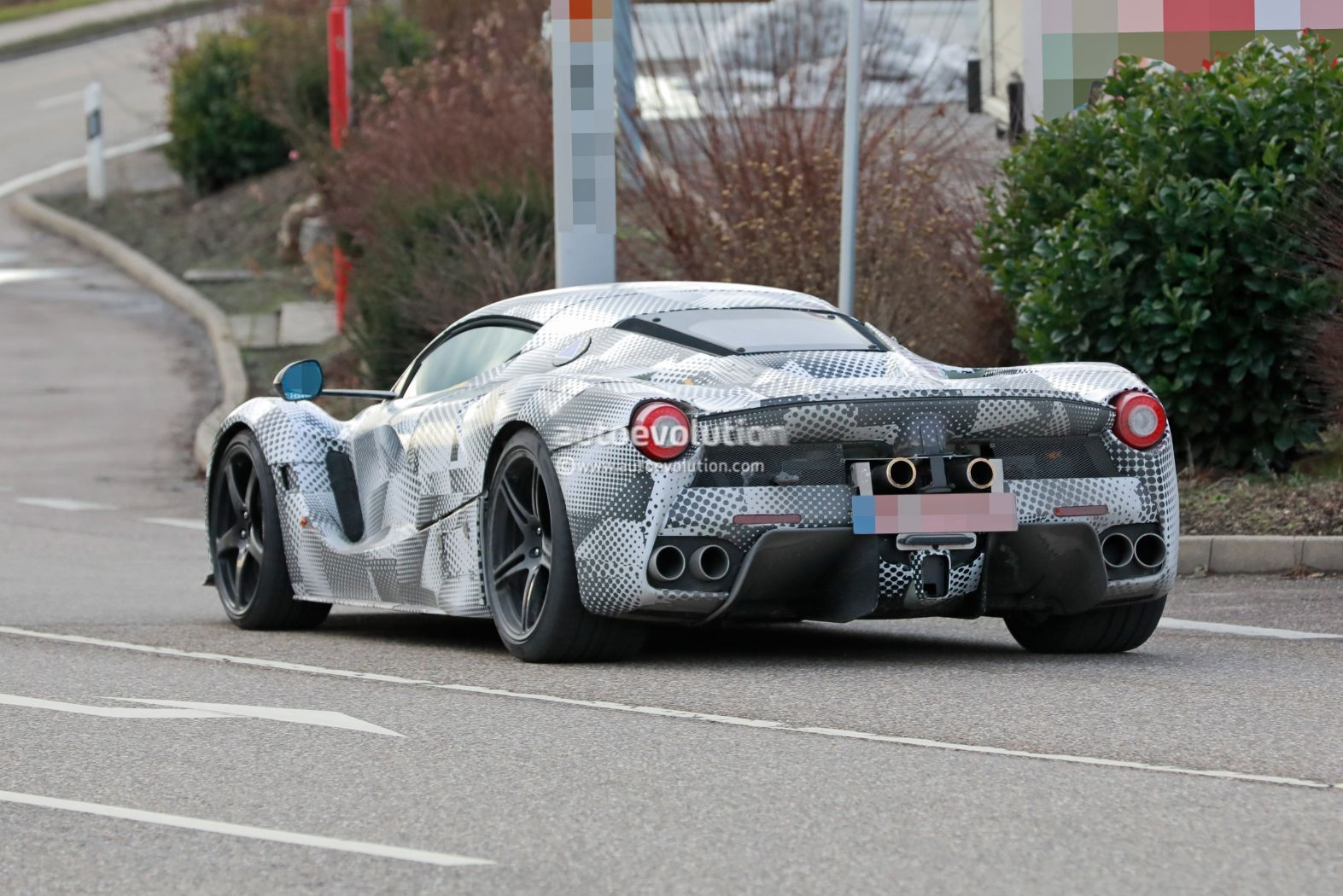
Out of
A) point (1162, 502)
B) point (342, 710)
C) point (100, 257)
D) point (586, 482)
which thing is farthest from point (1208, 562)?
point (100, 257)

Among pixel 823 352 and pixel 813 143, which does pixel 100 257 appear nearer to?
pixel 813 143

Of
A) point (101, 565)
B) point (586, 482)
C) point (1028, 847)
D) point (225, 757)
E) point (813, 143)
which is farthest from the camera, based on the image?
point (813, 143)

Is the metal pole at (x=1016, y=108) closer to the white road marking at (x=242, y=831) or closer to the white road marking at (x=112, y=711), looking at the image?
the white road marking at (x=112, y=711)

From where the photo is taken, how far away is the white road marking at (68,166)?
110 feet

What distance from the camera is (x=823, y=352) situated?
7.49 m

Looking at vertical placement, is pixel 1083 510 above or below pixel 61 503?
above

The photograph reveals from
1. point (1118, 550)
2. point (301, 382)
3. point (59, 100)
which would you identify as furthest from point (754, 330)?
point (59, 100)

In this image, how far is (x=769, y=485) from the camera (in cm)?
698

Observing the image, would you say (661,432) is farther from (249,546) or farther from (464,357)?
(249,546)

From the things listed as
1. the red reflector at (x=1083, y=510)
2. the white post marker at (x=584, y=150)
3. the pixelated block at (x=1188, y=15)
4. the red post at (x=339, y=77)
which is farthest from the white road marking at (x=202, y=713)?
the red post at (x=339, y=77)

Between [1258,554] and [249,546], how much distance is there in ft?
14.5

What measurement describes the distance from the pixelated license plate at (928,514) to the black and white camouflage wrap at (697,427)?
2.7 inches

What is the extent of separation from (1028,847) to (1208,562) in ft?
20.2

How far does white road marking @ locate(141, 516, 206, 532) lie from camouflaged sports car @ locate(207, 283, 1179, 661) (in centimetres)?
647
